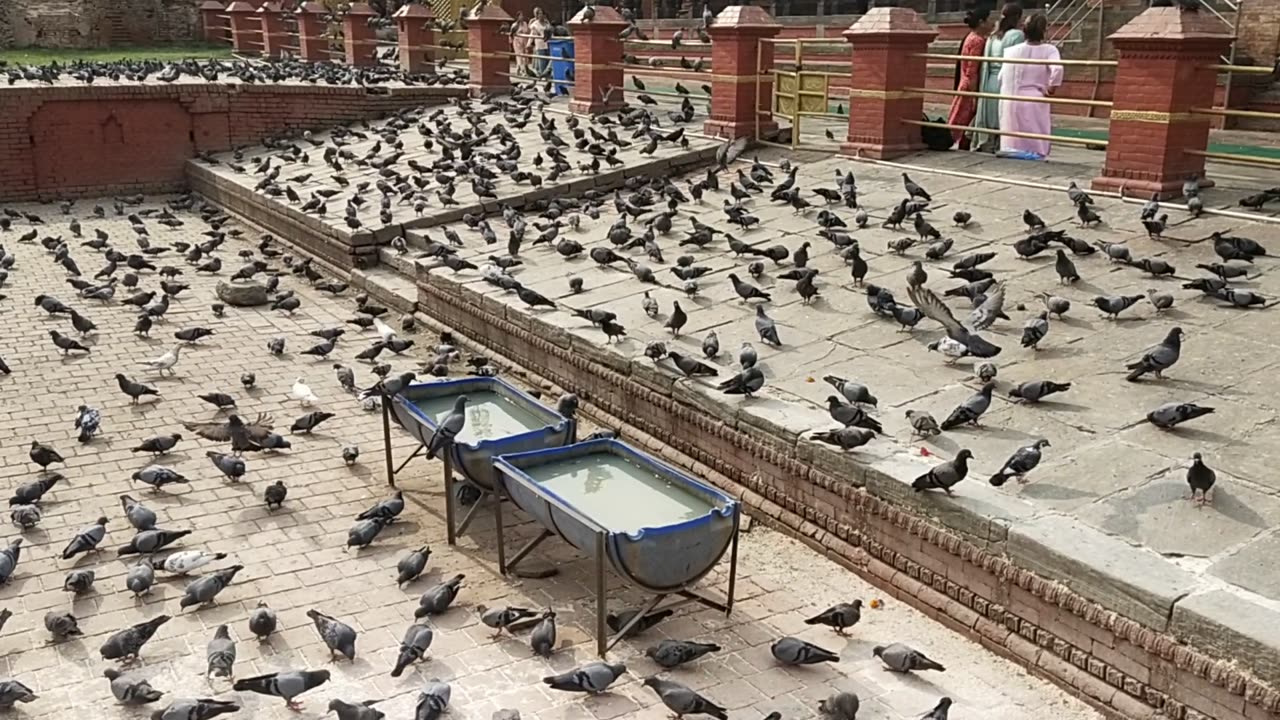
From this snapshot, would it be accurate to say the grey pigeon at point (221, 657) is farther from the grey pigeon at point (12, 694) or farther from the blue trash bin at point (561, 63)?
the blue trash bin at point (561, 63)

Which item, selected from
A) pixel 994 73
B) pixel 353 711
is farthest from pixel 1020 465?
pixel 994 73

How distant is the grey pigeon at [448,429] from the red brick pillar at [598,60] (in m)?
11.7

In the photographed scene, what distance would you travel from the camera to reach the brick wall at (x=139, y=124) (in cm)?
1850

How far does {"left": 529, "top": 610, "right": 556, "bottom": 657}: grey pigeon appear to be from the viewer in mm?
5453

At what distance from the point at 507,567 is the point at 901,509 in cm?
228

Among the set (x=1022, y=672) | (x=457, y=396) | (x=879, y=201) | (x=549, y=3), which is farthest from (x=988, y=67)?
(x=549, y=3)

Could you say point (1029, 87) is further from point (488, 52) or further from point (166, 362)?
point (488, 52)

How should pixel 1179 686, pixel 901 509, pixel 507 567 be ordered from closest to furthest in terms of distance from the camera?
1. pixel 1179 686
2. pixel 901 509
3. pixel 507 567

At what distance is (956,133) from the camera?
13289mm

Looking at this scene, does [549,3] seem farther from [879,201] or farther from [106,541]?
[106,541]

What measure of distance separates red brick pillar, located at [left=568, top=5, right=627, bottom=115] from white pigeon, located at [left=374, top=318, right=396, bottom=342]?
759 centimetres

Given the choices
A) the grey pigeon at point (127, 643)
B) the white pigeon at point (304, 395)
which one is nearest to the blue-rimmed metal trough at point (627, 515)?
the grey pigeon at point (127, 643)

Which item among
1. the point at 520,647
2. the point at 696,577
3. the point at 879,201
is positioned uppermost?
the point at 879,201

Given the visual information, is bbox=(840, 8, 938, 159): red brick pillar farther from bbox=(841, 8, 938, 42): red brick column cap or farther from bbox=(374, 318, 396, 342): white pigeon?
bbox=(374, 318, 396, 342): white pigeon
